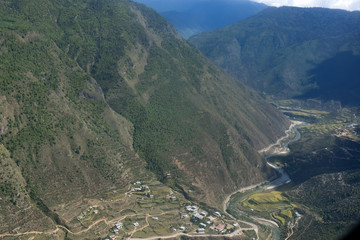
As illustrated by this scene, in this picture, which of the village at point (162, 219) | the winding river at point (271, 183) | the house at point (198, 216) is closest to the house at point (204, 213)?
the village at point (162, 219)

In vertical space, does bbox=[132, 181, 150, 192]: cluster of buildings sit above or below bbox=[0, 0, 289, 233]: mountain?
below

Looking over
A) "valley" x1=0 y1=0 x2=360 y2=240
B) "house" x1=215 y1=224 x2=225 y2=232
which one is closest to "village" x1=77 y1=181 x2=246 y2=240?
"house" x1=215 y1=224 x2=225 y2=232

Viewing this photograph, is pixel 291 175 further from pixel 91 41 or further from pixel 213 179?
pixel 91 41

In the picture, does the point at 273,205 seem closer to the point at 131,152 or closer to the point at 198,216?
the point at 198,216

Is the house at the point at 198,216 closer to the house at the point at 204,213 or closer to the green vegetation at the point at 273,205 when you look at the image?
the house at the point at 204,213

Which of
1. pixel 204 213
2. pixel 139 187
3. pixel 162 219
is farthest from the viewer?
pixel 139 187

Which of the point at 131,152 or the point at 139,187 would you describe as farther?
the point at 131,152

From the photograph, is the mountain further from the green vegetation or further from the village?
the green vegetation

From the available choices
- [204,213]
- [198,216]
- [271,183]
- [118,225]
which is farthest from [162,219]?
[271,183]
